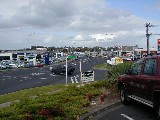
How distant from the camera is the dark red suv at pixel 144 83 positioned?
983cm

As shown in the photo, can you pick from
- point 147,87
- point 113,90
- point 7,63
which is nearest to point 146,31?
point 7,63

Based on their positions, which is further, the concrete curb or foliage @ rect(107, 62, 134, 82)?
foliage @ rect(107, 62, 134, 82)

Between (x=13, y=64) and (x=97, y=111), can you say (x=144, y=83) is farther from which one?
(x=13, y=64)

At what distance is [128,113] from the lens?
11289 millimetres

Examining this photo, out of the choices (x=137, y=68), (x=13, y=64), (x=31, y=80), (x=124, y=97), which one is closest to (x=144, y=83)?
(x=137, y=68)

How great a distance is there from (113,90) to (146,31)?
169 feet

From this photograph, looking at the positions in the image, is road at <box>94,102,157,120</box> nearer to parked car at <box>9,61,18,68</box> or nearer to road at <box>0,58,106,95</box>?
road at <box>0,58,106,95</box>

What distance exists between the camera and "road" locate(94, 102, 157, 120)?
1053 centimetres

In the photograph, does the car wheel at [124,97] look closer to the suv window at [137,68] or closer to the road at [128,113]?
the road at [128,113]

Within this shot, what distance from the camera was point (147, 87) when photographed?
408 inches

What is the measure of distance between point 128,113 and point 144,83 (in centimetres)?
129

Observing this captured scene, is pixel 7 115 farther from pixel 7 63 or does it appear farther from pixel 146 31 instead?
pixel 7 63

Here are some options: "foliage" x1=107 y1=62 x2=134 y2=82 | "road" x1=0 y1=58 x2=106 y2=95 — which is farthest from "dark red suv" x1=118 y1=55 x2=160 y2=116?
"road" x1=0 y1=58 x2=106 y2=95

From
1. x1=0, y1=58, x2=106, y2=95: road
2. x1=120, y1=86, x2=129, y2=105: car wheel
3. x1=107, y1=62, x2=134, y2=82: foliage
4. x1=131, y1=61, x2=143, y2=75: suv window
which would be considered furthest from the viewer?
x1=0, y1=58, x2=106, y2=95: road
